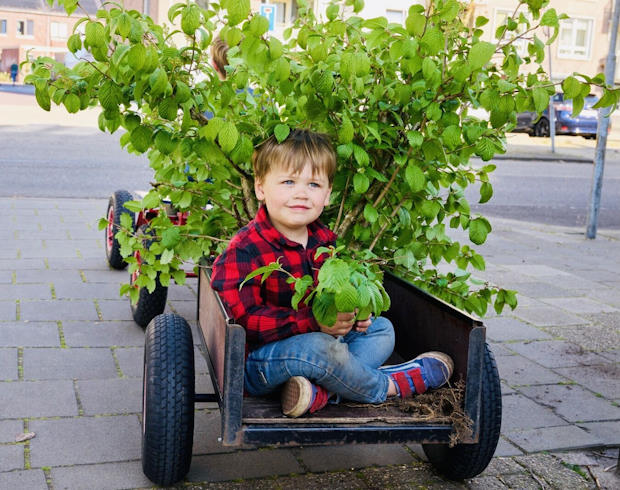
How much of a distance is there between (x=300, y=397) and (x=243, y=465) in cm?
64

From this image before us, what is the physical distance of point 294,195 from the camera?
2986mm

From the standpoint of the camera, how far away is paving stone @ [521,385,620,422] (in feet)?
12.7

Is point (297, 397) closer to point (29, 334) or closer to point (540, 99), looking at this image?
point (540, 99)

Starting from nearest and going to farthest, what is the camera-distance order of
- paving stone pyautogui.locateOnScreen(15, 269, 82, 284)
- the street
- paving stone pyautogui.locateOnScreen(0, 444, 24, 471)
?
paving stone pyautogui.locateOnScreen(0, 444, 24, 471)
paving stone pyautogui.locateOnScreen(15, 269, 82, 284)
the street

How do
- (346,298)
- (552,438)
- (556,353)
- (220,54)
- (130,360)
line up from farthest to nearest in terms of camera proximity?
(556,353) → (220,54) → (130,360) → (552,438) → (346,298)

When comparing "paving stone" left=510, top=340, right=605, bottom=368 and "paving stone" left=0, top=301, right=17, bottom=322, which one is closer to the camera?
"paving stone" left=510, top=340, right=605, bottom=368

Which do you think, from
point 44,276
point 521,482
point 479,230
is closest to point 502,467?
point 521,482

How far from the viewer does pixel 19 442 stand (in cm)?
319

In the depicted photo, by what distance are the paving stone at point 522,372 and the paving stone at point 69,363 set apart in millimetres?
2055

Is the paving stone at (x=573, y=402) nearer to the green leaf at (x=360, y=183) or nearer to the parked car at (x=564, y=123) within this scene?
the green leaf at (x=360, y=183)

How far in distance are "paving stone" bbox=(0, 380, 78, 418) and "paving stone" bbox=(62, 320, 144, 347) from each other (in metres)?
0.61

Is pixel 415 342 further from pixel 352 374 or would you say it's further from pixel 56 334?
pixel 56 334

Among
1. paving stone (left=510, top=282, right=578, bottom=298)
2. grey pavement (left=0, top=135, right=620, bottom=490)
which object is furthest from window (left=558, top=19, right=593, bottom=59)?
paving stone (left=510, top=282, right=578, bottom=298)

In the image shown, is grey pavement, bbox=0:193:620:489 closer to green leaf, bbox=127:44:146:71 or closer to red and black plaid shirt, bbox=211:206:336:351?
red and black plaid shirt, bbox=211:206:336:351
